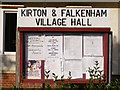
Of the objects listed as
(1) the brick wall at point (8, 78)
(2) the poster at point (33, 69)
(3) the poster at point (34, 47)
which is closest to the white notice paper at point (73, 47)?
(3) the poster at point (34, 47)

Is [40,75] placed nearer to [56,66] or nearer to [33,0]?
[56,66]

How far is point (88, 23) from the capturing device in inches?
420

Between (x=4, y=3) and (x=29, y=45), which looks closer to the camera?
(x=29, y=45)

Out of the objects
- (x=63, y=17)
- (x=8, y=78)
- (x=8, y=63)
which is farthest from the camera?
(x=8, y=63)

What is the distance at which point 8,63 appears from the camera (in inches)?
632

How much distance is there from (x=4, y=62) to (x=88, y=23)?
20.1 feet

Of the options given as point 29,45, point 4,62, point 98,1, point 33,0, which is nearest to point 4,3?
point 33,0

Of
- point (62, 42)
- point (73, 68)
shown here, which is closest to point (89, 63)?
point (73, 68)

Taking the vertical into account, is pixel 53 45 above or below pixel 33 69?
above

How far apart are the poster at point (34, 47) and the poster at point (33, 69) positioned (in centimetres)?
9

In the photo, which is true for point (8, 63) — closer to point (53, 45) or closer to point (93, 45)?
point (53, 45)

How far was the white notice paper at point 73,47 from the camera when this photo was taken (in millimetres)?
10711

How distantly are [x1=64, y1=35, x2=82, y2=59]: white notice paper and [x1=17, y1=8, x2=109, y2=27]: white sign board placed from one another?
307 mm

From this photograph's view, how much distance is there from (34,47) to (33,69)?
0.51 metres
